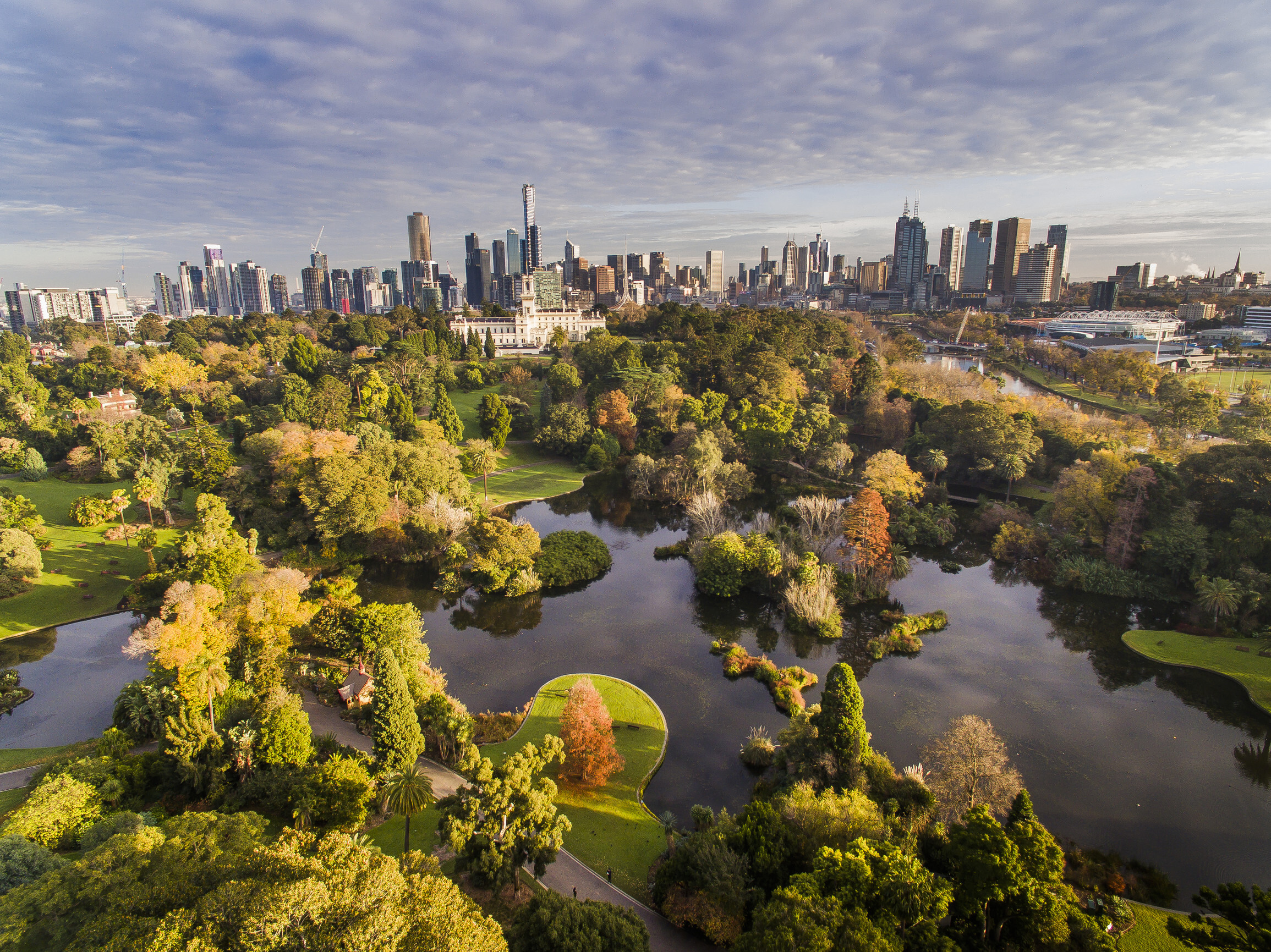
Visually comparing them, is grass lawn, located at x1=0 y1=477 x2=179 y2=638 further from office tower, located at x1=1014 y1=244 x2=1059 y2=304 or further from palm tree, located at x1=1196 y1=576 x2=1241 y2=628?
office tower, located at x1=1014 y1=244 x2=1059 y2=304

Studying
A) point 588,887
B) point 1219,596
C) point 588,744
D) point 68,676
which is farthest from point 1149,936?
point 68,676

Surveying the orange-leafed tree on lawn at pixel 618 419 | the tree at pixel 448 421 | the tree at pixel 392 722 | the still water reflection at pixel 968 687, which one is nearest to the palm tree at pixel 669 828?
the still water reflection at pixel 968 687

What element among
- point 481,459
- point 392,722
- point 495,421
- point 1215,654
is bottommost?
point 1215,654

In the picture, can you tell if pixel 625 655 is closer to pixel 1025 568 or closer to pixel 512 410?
pixel 1025 568

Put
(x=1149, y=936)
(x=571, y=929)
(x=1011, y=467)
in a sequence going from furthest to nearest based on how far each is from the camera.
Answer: (x=1011, y=467) < (x=1149, y=936) < (x=571, y=929)

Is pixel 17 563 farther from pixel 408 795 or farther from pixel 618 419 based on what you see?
pixel 618 419

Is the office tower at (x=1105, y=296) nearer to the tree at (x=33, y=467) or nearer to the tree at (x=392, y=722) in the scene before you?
the tree at (x=392, y=722)
